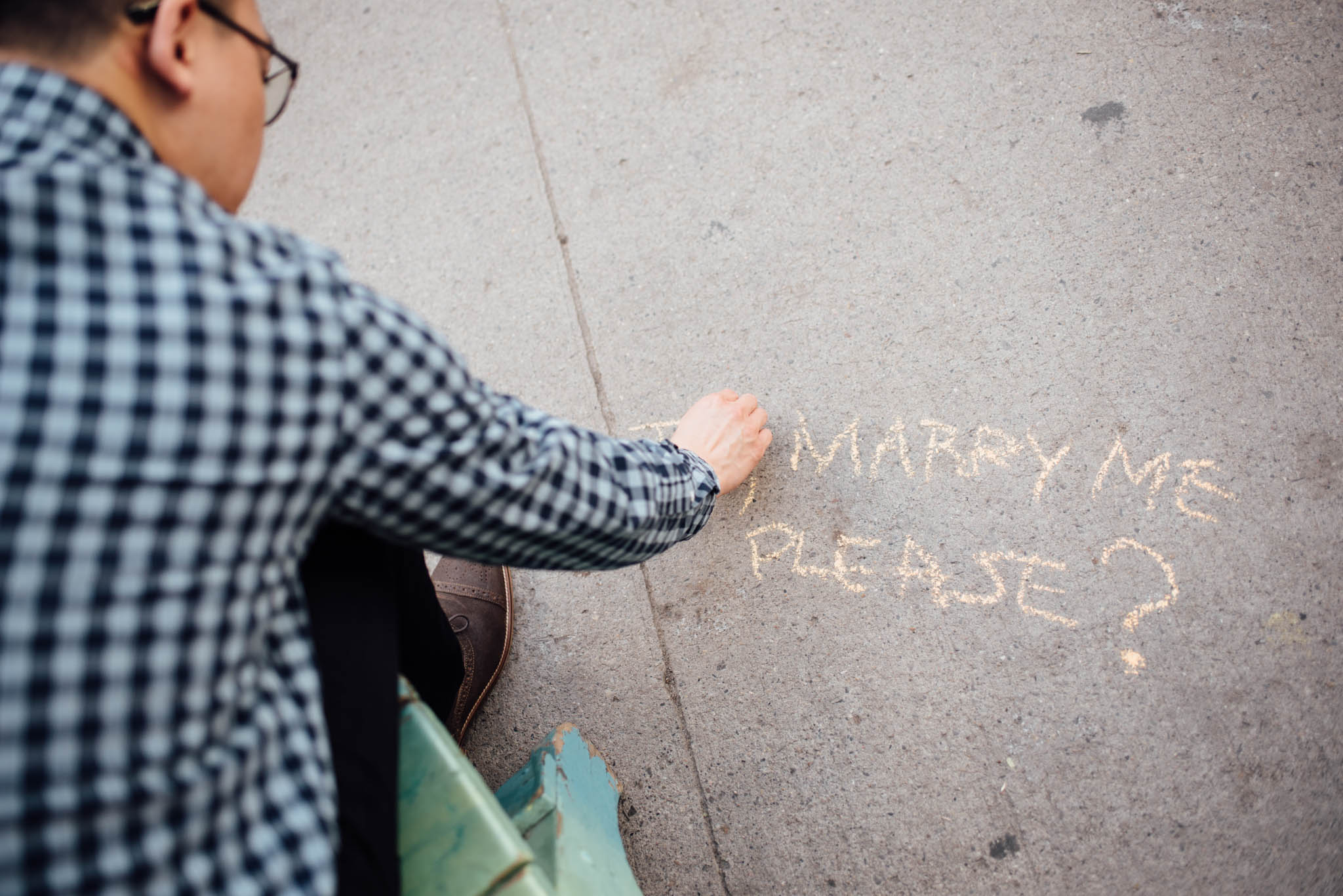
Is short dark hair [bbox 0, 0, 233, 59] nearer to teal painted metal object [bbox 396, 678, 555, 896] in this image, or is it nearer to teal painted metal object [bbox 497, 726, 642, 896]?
teal painted metal object [bbox 396, 678, 555, 896]

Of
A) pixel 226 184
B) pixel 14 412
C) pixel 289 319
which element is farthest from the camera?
pixel 226 184

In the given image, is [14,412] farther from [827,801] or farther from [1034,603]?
[1034,603]

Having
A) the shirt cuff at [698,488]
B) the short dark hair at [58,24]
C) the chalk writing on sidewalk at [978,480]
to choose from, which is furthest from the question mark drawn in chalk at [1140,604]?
the short dark hair at [58,24]

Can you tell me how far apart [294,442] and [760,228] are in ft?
5.50

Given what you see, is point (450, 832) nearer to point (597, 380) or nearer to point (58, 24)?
point (58, 24)

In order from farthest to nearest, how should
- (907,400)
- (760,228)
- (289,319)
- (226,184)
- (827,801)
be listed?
(760,228)
(907,400)
(827,801)
(226,184)
(289,319)

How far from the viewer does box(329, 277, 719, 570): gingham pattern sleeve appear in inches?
36.1

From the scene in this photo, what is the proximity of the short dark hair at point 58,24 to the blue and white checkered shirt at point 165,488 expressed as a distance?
0.15 ft

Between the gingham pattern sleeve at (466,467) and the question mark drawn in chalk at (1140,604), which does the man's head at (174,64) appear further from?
the question mark drawn in chalk at (1140,604)

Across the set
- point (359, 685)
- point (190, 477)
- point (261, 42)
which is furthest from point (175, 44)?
point (359, 685)

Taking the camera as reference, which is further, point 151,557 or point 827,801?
point 827,801

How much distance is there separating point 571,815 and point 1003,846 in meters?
1.01

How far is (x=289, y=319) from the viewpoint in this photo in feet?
2.68

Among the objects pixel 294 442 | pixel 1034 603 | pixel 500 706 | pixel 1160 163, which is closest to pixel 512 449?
pixel 294 442
